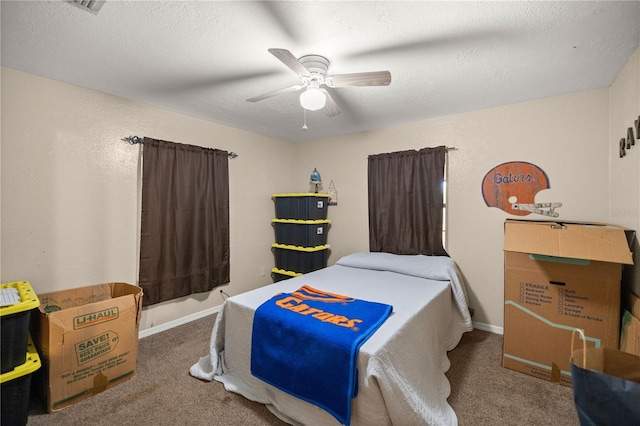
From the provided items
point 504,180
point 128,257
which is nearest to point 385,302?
point 504,180

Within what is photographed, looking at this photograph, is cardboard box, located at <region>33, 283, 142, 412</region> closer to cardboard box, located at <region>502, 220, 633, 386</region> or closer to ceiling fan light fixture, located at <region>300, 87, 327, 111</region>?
ceiling fan light fixture, located at <region>300, 87, 327, 111</region>

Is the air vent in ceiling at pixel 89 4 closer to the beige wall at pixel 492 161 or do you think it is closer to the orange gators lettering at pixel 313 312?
the orange gators lettering at pixel 313 312

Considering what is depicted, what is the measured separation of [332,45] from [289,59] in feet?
1.34

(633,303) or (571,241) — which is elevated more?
(571,241)

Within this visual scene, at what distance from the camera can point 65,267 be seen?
90.3 inches

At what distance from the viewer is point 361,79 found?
5.67ft

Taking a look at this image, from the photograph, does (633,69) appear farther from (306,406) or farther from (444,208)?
(306,406)

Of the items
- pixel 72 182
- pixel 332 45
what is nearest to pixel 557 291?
pixel 332 45

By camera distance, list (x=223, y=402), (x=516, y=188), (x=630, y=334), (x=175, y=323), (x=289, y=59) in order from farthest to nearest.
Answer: (x=175, y=323), (x=516, y=188), (x=223, y=402), (x=630, y=334), (x=289, y=59)

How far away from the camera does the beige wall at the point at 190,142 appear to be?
2.07 m

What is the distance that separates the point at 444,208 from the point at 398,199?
0.53m

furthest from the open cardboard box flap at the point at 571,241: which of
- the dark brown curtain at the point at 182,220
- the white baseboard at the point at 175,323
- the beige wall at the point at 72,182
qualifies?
the beige wall at the point at 72,182

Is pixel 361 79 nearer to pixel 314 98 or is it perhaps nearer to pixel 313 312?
pixel 314 98

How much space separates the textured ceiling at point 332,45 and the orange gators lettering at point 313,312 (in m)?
1.73
